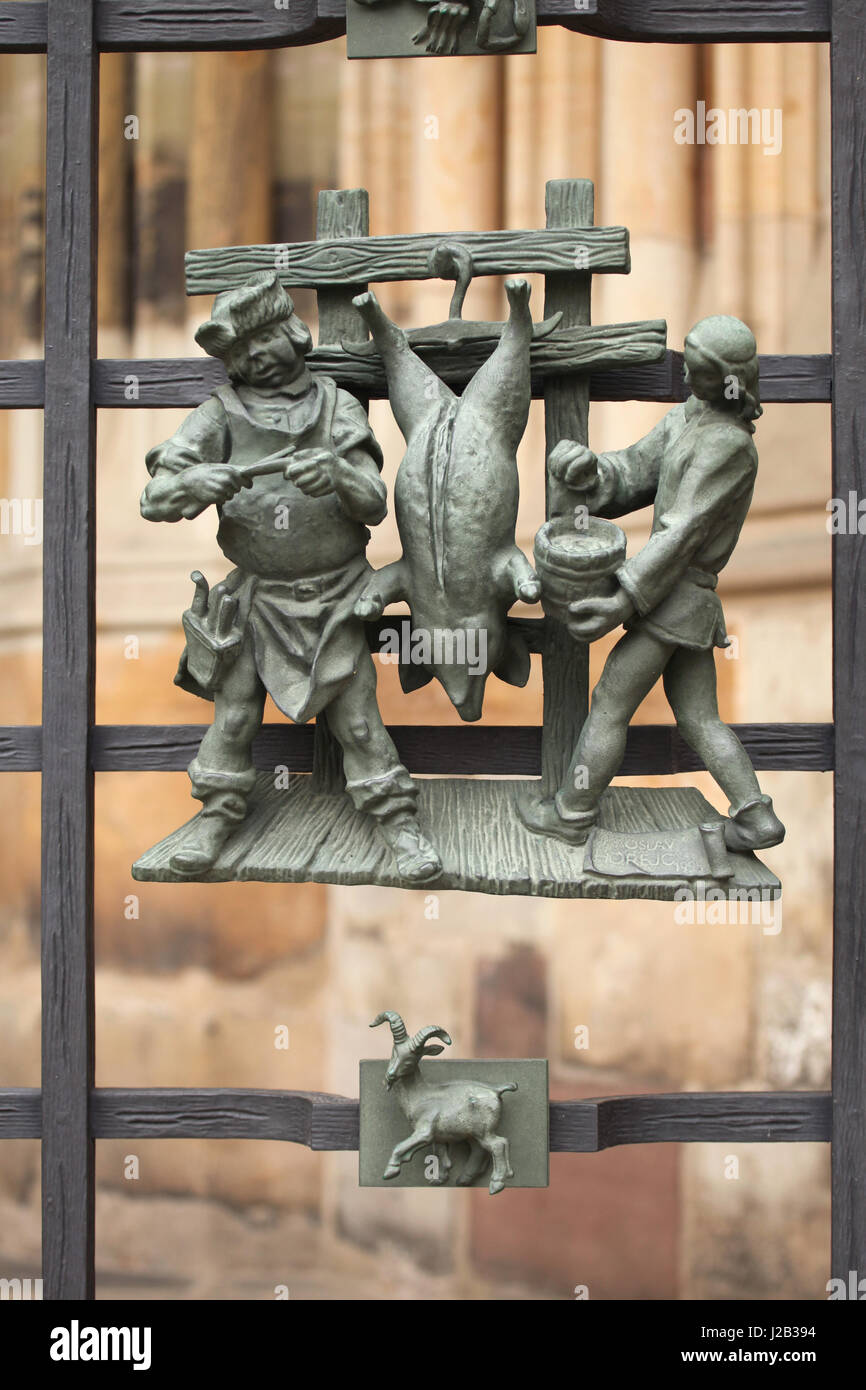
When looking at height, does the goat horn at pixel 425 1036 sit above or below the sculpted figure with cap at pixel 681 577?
below

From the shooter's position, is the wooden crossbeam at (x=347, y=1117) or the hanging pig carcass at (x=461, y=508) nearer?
the hanging pig carcass at (x=461, y=508)

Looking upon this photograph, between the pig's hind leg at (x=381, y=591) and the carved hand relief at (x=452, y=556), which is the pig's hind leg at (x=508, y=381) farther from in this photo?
the pig's hind leg at (x=381, y=591)

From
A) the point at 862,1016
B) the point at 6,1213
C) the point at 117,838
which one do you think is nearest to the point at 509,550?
the point at 862,1016

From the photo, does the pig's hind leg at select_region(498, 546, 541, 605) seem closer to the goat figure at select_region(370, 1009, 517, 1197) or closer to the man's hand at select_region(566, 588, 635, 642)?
the man's hand at select_region(566, 588, 635, 642)

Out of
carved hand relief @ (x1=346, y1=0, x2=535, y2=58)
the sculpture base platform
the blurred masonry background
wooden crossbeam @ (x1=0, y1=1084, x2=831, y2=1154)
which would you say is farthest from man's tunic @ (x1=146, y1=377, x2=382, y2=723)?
the blurred masonry background

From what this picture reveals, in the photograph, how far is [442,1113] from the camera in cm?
275

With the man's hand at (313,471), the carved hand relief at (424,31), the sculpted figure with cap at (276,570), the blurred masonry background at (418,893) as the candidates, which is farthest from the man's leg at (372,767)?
the blurred masonry background at (418,893)

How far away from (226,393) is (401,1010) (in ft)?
6.70

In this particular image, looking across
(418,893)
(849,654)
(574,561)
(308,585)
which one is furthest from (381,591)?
(418,893)

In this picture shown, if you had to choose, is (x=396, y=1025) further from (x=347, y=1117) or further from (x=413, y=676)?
(x=413, y=676)

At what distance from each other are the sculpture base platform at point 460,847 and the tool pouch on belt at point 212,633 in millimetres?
278

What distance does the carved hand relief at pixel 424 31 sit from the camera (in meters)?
2.82

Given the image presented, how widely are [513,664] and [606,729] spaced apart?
0.71ft

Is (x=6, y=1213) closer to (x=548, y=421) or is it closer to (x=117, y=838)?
(x=117, y=838)
